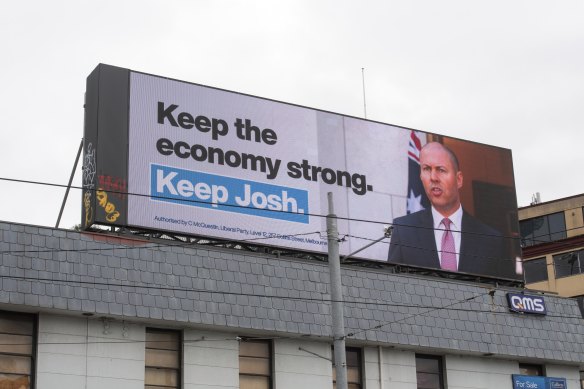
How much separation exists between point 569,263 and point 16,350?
43900mm

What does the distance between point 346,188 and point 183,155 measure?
5.32 m

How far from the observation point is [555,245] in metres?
64.9

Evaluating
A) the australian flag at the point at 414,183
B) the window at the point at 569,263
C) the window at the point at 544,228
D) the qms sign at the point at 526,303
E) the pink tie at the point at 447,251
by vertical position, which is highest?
the window at the point at 544,228

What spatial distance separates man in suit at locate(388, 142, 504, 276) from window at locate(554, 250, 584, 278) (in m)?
29.0

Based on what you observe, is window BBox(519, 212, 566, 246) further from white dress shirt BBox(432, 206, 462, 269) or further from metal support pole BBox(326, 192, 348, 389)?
metal support pole BBox(326, 192, 348, 389)

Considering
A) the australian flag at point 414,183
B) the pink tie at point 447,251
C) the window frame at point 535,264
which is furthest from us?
the window frame at point 535,264

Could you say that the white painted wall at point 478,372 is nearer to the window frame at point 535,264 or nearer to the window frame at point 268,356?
the window frame at point 268,356

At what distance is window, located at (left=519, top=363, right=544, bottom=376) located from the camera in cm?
Answer: 3453

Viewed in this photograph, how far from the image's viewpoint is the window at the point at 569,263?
63719mm

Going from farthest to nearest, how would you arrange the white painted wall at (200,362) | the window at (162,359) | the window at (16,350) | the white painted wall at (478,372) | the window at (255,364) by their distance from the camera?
the white painted wall at (478,372) → the window at (255,364) → the window at (162,359) → the white painted wall at (200,362) → the window at (16,350)

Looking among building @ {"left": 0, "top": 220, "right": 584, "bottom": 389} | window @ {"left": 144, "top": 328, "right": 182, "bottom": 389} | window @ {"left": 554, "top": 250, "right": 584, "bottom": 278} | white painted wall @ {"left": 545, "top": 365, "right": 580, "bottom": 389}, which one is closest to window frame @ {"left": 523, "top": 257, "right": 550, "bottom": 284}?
window @ {"left": 554, "top": 250, "right": 584, "bottom": 278}

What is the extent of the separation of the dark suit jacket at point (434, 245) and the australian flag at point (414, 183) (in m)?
0.22

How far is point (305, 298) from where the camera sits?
2989cm

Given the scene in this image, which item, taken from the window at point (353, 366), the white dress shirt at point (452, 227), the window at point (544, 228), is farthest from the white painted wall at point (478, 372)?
the window at point (544, 228)
